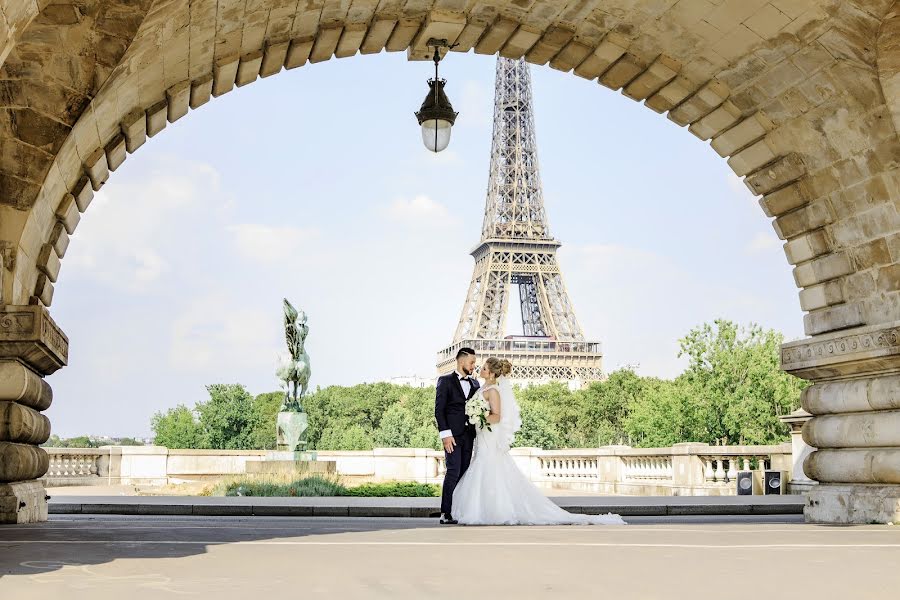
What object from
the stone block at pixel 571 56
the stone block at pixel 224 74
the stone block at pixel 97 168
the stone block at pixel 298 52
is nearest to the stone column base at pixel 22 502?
the stone block at pixel 97 168

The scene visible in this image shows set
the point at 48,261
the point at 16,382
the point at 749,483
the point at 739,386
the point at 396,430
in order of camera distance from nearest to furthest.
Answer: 1. the point at 16,382
2. the point at 48,261
3. the point at 749,483
4. the point at 739,386
5. the point at 396,430

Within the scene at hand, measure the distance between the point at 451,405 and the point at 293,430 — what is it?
43.8 feet

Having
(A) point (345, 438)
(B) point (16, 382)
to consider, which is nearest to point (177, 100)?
(B) point (16, 382)

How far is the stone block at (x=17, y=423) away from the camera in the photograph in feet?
27.2

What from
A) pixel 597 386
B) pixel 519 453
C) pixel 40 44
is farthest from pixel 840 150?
pixel 597 386

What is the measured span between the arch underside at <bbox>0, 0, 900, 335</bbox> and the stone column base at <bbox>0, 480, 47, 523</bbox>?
1.51 meters

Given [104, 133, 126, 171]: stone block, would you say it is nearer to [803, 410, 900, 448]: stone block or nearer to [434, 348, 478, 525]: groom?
[434, 348, 478, 525]: groom

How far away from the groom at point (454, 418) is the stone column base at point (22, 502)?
374 centimetres

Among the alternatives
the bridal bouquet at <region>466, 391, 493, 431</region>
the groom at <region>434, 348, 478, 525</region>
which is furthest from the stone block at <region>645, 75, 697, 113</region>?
the bridal bouquet at <region>466, 391, 493, 431</region>

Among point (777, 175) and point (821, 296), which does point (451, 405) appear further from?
point (777, 175)

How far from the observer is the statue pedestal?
23.5 metres

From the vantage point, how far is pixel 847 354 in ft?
33.2

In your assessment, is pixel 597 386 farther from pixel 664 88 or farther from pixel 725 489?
pixel 664 88

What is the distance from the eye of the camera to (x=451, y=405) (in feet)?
35.2
